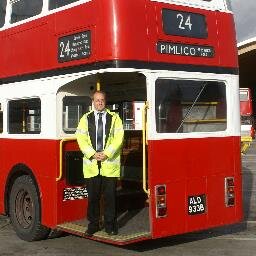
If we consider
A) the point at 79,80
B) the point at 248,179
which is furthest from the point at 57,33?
the point at 248,179

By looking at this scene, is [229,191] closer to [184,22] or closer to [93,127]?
[93,127]

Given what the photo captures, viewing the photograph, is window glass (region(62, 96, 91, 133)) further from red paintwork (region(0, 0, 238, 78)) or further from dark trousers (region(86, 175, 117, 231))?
dark trousers (region(86, 175, 117, 231))

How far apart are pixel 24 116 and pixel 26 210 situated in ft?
4.47

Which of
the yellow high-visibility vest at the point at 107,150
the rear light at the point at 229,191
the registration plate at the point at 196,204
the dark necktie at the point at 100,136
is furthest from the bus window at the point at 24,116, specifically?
the rear light at the point at 229,191

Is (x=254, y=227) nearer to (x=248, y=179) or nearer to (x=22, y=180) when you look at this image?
(x=22, y=180)

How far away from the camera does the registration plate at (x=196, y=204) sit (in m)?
7.19

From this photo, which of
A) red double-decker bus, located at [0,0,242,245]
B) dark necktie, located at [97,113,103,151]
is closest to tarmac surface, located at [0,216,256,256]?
red double-decker bus, located at [0,0,242,245]

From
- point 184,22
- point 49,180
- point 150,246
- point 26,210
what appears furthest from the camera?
point 26,210

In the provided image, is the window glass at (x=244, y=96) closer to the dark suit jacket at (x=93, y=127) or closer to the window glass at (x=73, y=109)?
the window glass at (x=73, y=109)

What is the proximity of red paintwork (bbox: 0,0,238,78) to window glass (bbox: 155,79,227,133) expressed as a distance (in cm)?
31

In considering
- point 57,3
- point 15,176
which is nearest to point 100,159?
point 15,176

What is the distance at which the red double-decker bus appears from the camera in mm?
6840

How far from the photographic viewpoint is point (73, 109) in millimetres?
7910

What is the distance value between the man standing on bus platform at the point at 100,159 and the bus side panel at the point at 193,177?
486 mm
